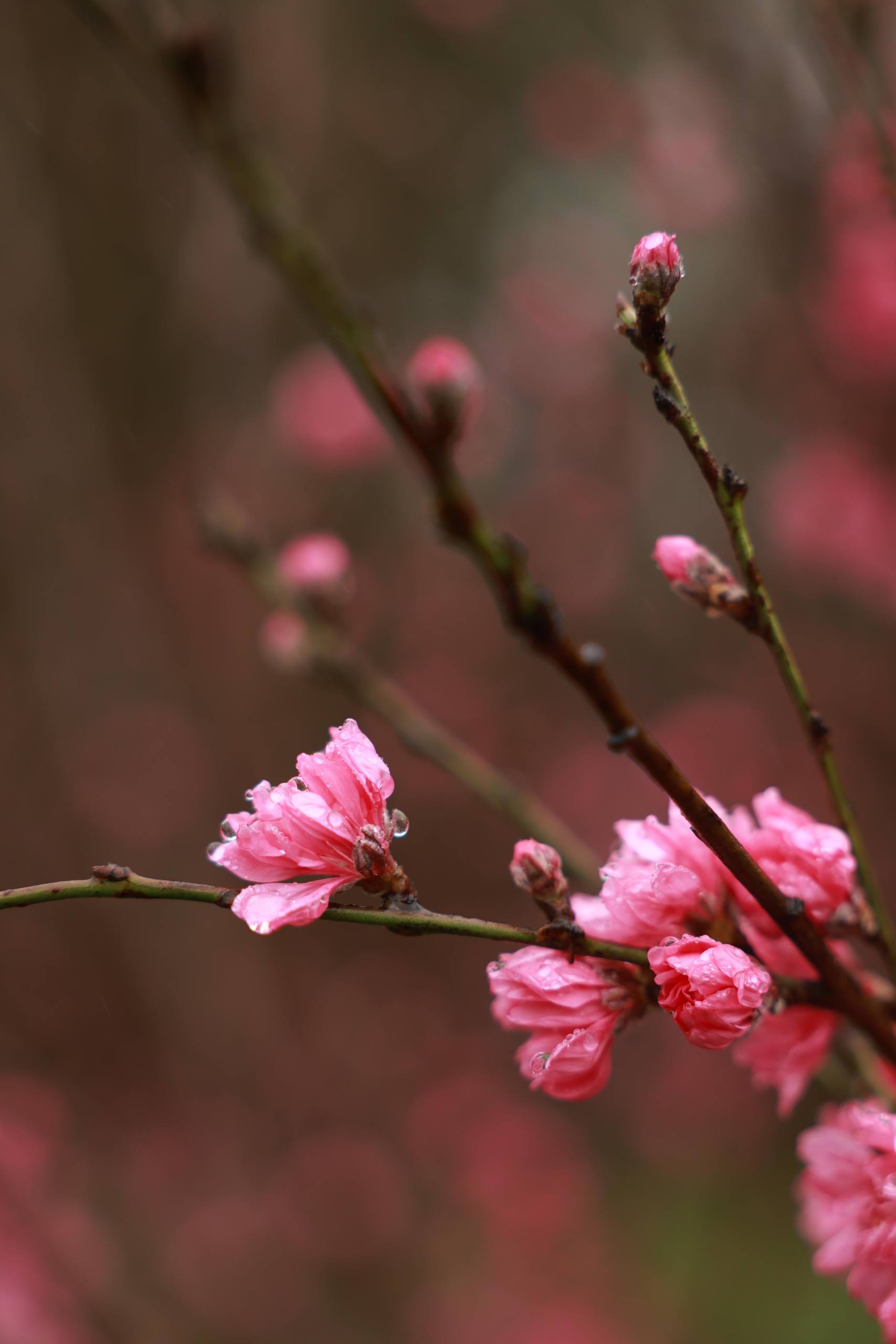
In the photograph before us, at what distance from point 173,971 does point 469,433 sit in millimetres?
1904

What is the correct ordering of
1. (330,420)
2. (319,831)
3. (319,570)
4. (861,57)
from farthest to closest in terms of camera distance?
(330,420) → (861,57) → (319,570) → (319,831)

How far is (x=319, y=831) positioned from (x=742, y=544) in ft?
1.12

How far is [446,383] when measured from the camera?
70cm

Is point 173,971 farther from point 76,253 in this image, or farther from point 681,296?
point 681,296

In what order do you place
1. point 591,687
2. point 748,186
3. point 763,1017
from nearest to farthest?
point 591,687 → point 763,1017 → point 748,186

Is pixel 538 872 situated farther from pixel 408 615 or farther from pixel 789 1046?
pixel 408 615

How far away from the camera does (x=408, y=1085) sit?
3604 mm

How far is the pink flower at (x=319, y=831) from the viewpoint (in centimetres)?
64

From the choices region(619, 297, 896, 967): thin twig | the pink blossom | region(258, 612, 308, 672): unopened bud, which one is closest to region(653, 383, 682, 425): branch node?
region(619, 297, 896, 967): thin twig

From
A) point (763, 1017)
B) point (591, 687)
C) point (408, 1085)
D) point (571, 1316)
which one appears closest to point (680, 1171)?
point (571, 1316)

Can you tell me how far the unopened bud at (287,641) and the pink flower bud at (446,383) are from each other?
543mm

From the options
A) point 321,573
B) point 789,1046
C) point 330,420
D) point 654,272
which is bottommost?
point 789,1046

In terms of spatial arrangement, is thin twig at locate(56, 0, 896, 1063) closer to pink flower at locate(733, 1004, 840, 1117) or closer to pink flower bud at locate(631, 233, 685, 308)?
pink flower at locate(733, 1004, 840, 1117)

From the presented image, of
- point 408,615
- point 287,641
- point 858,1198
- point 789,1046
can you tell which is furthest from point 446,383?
point 408,615
